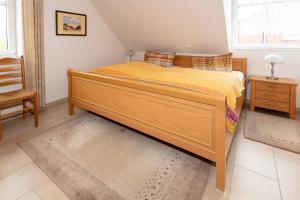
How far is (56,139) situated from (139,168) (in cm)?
118

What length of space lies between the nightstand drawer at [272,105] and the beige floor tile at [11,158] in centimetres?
338

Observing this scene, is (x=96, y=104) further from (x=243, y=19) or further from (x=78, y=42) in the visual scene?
(x=243, y=19)

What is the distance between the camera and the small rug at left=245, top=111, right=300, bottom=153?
231cm

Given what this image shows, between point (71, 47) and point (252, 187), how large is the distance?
358 centimetres

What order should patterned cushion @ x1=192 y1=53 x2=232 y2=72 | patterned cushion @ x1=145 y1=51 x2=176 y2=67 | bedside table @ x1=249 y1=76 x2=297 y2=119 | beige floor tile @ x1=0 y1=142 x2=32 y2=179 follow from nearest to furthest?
beige floor tile @ x1=0 y1=142 x2=32 y2=179, bedside table @ x1=249 y1=76 x2=297 y2=119, patterned cushion @ x1=192 y1=53 x2=232 y2=72, patterned cushion @ x1=145 y1=51 x2=176 y2=67

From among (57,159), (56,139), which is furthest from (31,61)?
(57,159)

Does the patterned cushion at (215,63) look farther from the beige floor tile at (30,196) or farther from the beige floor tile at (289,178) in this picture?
the beige floor tile at (30,196)

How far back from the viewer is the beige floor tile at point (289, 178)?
1.54m

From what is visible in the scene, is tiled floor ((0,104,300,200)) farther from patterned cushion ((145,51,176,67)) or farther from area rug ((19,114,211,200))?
patterned cushion ((145,51,176,67))

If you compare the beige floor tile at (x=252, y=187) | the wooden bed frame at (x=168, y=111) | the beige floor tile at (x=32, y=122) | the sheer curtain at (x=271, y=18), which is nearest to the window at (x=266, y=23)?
the sheer curtain at (x=271, y=18)

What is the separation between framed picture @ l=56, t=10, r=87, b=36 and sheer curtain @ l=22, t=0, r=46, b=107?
0.42m

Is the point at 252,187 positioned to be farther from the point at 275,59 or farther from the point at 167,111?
the point at 275,59

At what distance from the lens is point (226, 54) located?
11.4ft

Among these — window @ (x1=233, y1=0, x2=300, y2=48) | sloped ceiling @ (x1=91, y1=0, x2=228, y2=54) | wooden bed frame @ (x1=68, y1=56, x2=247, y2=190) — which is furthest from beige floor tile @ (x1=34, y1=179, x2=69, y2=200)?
window @ (x1=233, y1=0, x2=300, y2=48)
